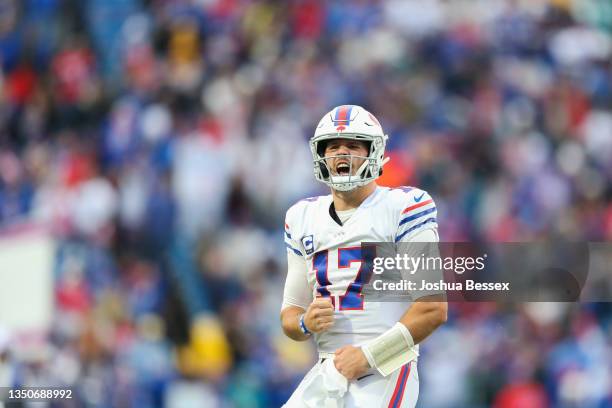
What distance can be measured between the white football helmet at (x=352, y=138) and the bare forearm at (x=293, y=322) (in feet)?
1.83

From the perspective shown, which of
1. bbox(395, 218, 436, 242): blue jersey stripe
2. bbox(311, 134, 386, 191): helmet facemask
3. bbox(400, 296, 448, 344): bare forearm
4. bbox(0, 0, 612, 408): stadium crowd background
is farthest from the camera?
bbox(0, 0, 612, 408): stadium crowd background

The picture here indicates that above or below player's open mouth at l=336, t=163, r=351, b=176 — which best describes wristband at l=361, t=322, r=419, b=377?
below

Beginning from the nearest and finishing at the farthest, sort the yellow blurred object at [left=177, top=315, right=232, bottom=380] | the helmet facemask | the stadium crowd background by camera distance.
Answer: the helmet facemask → the stadium crowd background → the yellow blurred object at [left=177, top=315, right=232, bottom=380]

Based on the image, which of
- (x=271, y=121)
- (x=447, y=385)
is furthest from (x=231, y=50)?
(x=447, y=385)

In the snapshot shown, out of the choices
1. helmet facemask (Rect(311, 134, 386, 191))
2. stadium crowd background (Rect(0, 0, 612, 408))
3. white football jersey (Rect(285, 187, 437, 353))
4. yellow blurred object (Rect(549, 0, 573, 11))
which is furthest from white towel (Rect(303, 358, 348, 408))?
yellow blurred object (Rect(549, 0, 573, 11))

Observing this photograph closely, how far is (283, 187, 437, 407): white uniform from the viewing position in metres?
4.88

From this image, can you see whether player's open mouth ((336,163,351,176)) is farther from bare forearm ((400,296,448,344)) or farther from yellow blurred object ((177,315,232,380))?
→ yellow blurred object ((177,315,232,380))

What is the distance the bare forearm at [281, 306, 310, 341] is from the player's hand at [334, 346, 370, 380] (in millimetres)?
261

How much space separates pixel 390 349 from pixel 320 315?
0.32 m

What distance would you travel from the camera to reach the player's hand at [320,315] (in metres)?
4.87

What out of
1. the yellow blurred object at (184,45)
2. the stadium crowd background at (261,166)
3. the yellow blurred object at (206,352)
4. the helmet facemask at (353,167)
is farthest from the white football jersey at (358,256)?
the yellow blurred object at (184,45)

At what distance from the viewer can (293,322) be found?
16.7ft

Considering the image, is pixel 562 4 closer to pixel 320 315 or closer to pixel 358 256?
pixel 358 256

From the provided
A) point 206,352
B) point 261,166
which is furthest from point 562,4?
point 206,352
